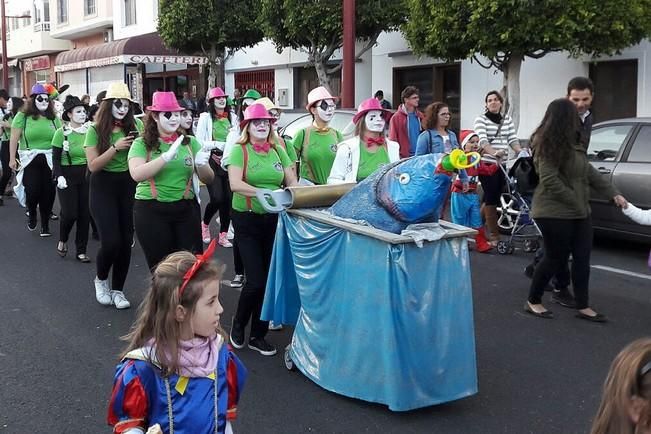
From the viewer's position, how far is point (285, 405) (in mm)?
4555

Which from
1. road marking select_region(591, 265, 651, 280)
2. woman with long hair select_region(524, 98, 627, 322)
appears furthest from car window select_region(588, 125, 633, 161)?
woman with long hair select_region(524, 98, 627, 322)

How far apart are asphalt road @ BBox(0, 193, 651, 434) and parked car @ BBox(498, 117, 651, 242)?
2.11ft

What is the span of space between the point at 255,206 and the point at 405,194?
54.4 inches

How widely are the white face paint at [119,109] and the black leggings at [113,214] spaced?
0.47 meters

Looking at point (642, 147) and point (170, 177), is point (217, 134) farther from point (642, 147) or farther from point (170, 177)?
point (642, 147)

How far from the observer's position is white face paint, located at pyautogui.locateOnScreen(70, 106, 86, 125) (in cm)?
830

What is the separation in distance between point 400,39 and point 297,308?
17.3 metres

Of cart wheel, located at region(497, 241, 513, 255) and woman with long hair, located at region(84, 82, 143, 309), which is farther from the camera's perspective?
cart wheel, located at region(497, 241, 513, 255)

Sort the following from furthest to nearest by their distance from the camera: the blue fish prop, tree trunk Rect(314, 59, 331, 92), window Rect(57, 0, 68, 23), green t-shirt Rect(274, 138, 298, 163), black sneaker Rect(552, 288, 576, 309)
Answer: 1. window Rect(57, 0, 68, 23)
2. tree trunk Rect(314, 59, 331, 92)
3. black sneaker Rect(552, 288, 576, 309)
4. green t-shirt Rect(274, 138, 298, 163)
5. the blue fish prop

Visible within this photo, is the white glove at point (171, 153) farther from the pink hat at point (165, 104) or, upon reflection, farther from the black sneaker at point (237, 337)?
the black sneaker at point (237, 337)

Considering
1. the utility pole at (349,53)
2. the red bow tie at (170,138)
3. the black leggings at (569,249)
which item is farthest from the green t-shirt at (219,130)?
the utility pole at (349,53)

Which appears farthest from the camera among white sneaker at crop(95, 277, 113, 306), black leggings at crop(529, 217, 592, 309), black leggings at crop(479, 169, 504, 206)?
black leggings at crop(479, 169, 504, 206)

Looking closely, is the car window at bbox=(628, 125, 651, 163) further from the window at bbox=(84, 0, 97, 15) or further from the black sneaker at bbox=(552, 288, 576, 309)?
the window at bbox=(84, 0, 97, 15)

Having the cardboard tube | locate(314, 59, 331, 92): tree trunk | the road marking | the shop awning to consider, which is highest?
the shop awning
